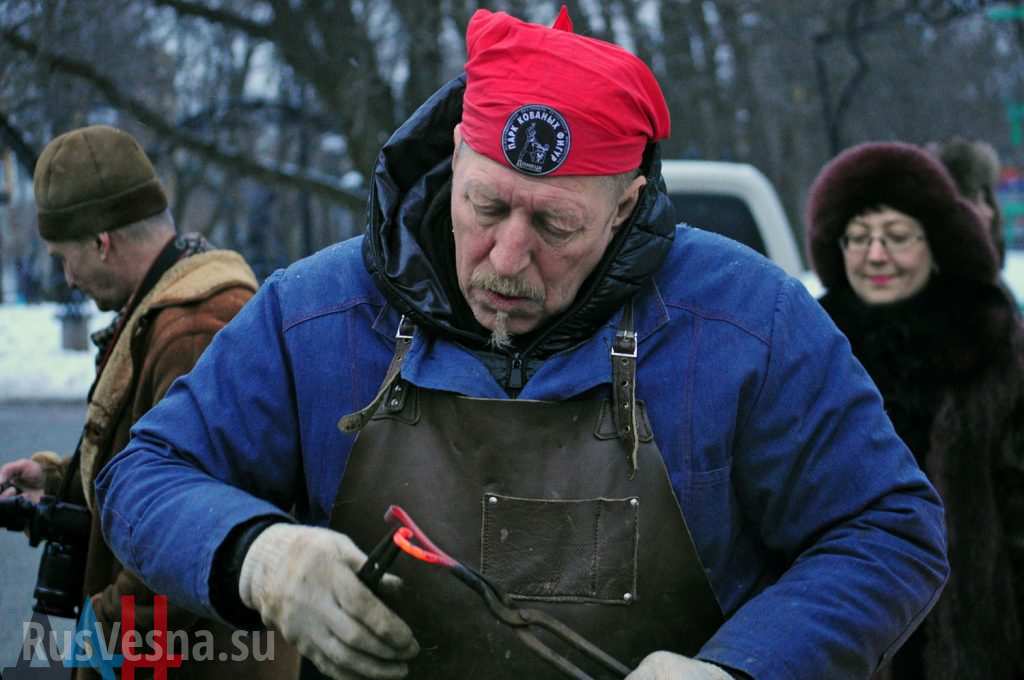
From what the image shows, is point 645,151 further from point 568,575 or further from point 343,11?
point 343,11

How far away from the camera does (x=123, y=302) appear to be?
126 inches

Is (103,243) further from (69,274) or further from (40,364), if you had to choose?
(40,364)

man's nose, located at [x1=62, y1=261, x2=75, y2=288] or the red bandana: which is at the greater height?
→ the red bandana

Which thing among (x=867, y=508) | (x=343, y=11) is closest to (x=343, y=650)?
(x=867, y=508)

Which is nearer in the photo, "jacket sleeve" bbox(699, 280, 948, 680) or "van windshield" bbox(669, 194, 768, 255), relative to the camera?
"jacket sleeve" bbox(699, 280, 948, 680)

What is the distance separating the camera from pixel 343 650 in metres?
1.75

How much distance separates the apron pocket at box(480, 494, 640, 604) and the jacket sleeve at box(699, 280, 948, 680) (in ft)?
0.58

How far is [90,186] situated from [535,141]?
1556mm

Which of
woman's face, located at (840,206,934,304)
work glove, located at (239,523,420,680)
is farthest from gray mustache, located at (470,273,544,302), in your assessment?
woman's face, located at (840,206,934,304)

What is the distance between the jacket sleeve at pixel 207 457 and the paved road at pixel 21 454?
160cm

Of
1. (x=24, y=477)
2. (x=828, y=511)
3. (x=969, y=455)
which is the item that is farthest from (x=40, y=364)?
(x=828, y=511)

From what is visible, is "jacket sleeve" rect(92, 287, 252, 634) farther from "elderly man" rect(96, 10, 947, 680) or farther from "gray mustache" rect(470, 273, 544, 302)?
"gray mustache" rect(470, 273, 544, 302)

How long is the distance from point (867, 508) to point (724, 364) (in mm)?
307

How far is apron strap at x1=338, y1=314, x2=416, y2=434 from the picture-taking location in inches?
77.8
